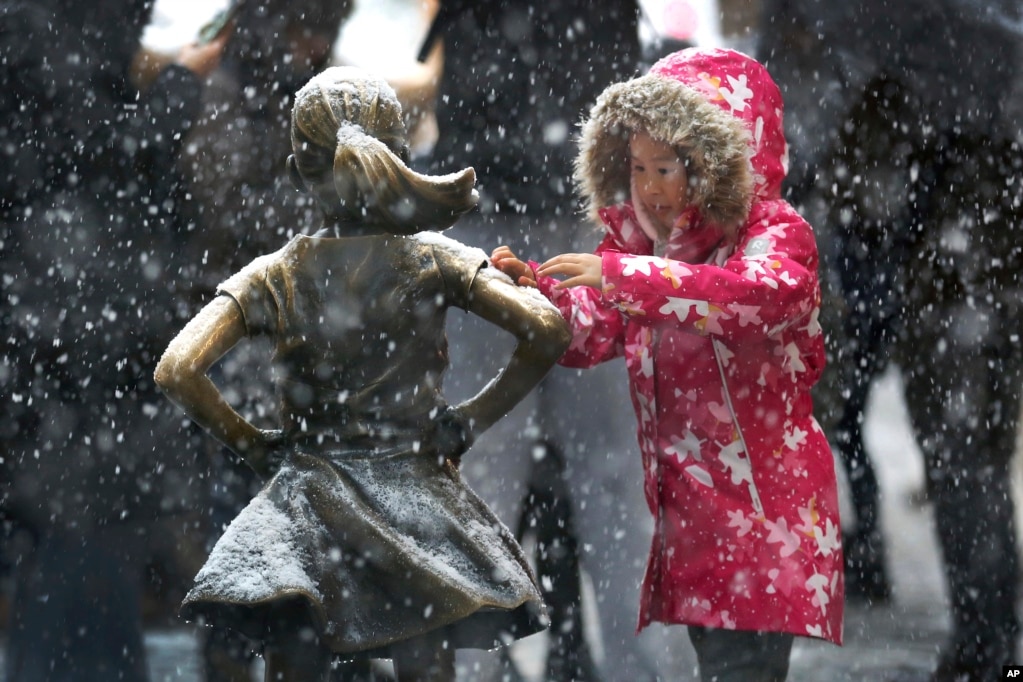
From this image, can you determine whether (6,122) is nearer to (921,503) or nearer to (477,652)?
(477,652)

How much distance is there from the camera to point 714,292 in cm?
210

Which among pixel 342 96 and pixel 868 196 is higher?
pixel 342 96

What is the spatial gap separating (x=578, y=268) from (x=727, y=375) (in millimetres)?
343

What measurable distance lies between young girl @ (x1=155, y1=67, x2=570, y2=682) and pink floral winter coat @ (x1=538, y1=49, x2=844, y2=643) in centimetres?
32

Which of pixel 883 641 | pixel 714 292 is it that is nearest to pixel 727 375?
pixel 714 292

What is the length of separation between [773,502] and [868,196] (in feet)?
5.65

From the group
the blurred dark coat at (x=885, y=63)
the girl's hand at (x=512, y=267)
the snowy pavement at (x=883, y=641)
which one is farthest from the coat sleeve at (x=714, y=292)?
the blurred dark coat at (x=885, y=63)

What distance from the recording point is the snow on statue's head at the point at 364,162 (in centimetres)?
188

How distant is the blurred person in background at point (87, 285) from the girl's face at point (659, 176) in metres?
1.40

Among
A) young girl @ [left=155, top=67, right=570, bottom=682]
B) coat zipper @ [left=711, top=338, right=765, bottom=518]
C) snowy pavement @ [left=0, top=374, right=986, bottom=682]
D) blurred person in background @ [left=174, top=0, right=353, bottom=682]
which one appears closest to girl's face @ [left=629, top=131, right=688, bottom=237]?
coat zipper @ [left=711, top=338, right=765, bottom=518]

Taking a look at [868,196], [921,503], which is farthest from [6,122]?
[921,503]

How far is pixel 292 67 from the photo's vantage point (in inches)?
140

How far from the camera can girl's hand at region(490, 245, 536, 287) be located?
2.08m

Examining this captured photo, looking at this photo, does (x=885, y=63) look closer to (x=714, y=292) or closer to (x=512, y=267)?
(x=714, y=292)
